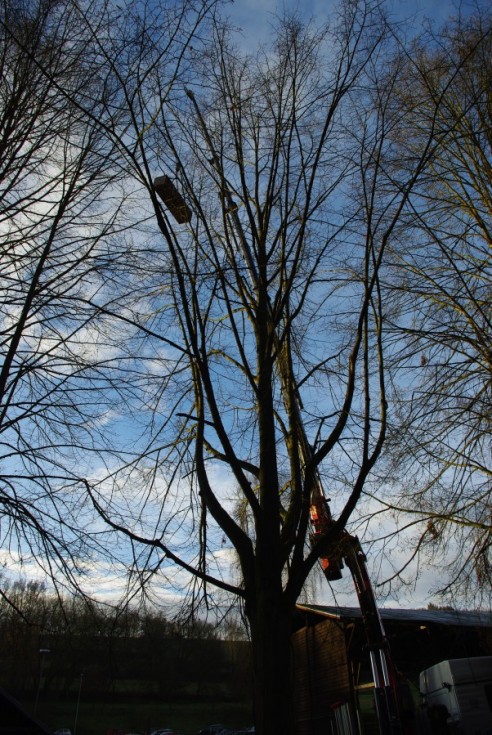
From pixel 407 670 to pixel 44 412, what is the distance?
11955 mm

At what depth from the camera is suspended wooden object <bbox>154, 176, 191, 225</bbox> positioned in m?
4.75

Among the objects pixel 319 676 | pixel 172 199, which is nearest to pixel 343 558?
pixel 172 199

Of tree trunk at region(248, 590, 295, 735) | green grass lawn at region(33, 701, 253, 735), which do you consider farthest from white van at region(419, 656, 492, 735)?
green grass lawn at region(33, 701, 253, 735)

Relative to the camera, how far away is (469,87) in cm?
707

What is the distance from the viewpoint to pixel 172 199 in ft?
16.0

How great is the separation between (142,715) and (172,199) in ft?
173

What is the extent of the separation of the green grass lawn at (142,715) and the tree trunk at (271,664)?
45463mm

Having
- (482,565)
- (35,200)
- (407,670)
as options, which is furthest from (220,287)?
(407,670)

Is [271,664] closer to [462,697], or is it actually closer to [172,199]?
[172,199]

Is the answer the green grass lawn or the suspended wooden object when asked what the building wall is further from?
the green grass lawn

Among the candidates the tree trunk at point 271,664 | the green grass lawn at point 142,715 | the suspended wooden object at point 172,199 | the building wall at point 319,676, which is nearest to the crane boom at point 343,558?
the suspended wooden object at point 172,199

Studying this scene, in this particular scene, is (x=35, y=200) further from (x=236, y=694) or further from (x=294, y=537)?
(x=236, y=694)

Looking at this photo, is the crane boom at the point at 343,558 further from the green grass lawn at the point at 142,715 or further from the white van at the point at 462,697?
the green grass lawn at the point at 142,715

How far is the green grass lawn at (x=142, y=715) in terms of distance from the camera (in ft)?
140
